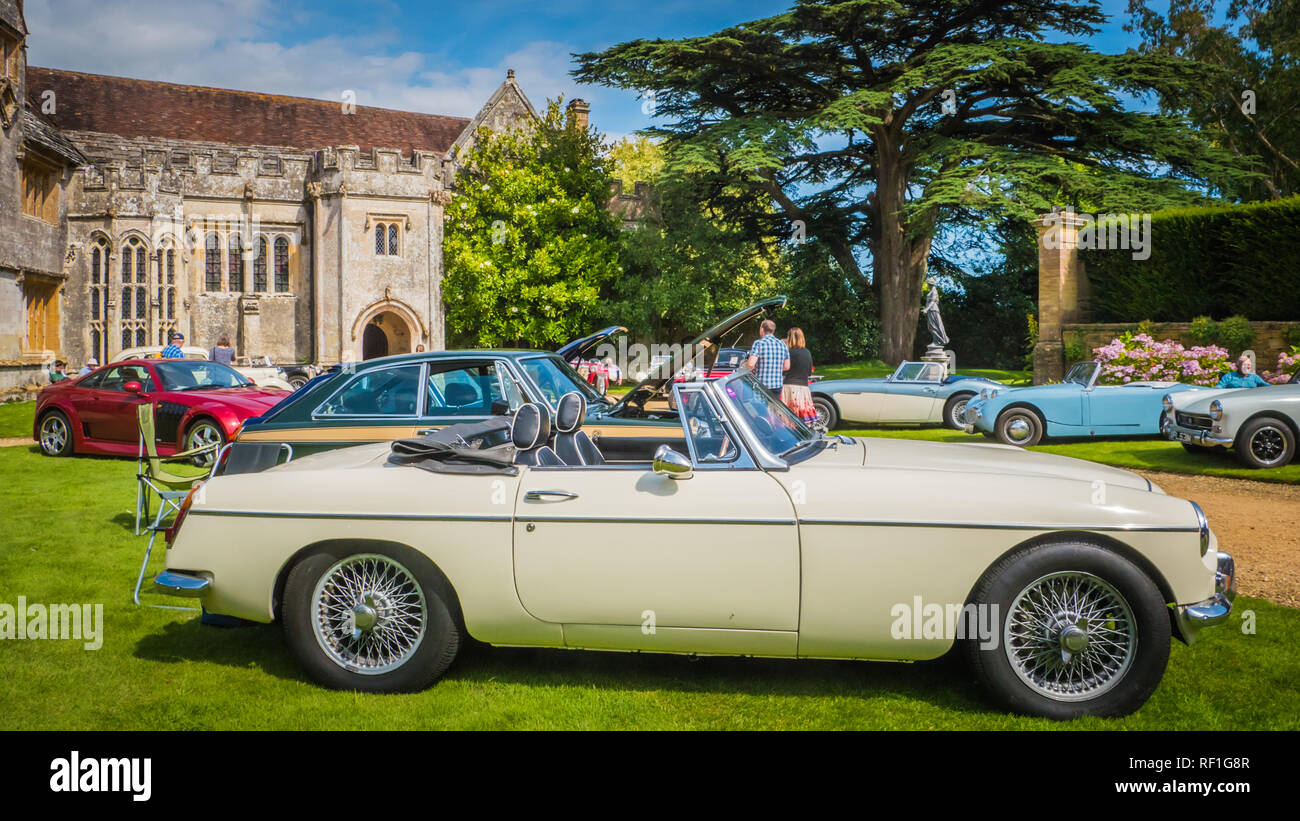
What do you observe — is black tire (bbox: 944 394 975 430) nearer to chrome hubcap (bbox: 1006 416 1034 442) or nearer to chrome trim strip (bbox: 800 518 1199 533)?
chrome hubcap (bbox: 1006 416 1034 442)

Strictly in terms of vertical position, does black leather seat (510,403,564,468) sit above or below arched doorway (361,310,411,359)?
below

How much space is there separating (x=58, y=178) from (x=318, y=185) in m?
8.47

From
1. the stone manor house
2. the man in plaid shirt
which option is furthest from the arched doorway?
the man in plaid shirt

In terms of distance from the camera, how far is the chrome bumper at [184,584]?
417cm

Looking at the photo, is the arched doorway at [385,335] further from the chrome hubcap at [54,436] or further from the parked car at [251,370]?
the chrome hubcap at [54,436]

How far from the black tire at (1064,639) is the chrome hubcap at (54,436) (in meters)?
14.0

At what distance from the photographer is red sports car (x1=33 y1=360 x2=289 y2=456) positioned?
1178 centimetres

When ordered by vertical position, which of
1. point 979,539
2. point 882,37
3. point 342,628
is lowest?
point 342,628

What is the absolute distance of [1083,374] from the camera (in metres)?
14.0

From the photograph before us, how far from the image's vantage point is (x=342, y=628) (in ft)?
13.7

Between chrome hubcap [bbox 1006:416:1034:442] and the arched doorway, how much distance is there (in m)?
27.3
